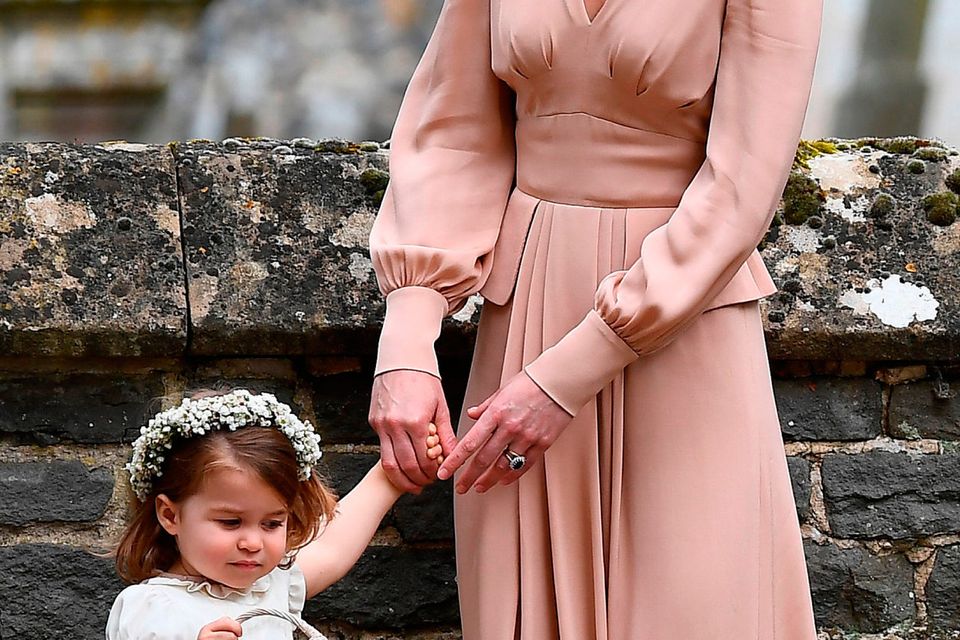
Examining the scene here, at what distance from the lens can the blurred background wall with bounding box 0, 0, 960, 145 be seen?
390cm

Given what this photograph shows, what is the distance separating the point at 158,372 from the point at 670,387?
984 millimetres

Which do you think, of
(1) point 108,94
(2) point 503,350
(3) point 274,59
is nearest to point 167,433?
(2) point 503,350

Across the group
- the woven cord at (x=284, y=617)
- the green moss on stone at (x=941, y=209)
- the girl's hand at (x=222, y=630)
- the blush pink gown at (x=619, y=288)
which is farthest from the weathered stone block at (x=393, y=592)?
the green moss on stone at (x=941, y=209)

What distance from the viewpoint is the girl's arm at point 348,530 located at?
2145 millimetres

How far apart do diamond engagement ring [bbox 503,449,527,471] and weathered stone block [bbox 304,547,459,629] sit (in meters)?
0.70

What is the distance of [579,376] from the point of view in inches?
76.0

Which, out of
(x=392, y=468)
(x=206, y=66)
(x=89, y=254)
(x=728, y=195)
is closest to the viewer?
(x=728, y=195)

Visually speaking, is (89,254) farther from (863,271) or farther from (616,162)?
(863,271)

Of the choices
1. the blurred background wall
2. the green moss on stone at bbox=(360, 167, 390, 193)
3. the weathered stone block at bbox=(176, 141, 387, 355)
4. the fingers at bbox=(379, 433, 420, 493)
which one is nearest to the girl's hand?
the fingers at bbox=(379, 433, 420, 493)

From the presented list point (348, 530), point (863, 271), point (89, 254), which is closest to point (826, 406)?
point (863, 271)

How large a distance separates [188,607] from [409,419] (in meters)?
0.40

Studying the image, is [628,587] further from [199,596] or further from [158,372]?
[158,372]

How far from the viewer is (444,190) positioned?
2.16 metres

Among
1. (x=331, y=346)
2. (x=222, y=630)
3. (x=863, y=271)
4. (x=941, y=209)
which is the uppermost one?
(x=941, y=209)
